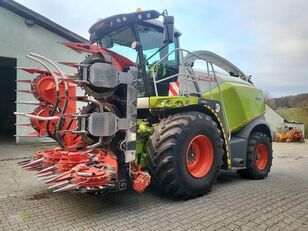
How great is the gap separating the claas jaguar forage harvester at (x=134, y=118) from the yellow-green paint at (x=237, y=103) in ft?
0.20

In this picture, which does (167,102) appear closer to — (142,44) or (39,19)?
(142,44)

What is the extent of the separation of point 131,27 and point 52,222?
2948 mm

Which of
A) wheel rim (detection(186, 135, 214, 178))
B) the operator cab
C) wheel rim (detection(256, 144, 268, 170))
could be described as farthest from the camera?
Result: wheel rim (detection(256, 144, 268, 170))

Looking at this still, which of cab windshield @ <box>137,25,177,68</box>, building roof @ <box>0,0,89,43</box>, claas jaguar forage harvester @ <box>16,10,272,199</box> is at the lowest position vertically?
claas jaguar forage harvester @ <box>16,10,272,199</box>

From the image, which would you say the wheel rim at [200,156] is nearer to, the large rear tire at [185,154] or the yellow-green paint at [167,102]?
the large rear tire at [185,154]

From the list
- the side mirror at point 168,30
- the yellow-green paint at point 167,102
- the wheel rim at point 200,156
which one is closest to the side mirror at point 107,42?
the side mirror at point 168,30

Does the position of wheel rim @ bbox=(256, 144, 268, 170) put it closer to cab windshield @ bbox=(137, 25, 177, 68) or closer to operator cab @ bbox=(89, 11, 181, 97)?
operator cab @ bbox=(89, 11, 181, 97)

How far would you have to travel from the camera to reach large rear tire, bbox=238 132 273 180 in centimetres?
641

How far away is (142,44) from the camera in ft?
16.9

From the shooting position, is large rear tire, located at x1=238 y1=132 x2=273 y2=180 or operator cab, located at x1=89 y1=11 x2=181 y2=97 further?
large rear tire, located at x1=238 y1=132 x2=273 y2=180

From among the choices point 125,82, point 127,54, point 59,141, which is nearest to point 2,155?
point 59,141

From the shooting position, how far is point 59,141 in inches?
203

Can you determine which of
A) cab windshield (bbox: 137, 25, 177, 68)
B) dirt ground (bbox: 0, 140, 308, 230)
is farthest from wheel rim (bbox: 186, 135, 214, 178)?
cab windshield (bbox: 137, 25, 177, 68)

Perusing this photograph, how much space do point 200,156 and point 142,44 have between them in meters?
1.91
